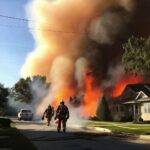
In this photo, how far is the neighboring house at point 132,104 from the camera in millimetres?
60750

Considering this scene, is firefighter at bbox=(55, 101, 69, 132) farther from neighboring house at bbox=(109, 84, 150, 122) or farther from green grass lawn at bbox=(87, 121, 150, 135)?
neighboring house at bbox=(109, 84, 150, 122)

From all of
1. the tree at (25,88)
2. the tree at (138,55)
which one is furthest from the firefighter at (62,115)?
the tree at (25,88)

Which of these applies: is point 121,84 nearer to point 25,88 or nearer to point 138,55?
point 138,55

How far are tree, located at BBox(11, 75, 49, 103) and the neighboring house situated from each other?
50.3m

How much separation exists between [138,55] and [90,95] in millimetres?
31763

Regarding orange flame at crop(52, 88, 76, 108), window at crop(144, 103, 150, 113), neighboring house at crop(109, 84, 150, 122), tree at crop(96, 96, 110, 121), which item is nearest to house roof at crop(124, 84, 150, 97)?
neighboring house at crop(109, 84, 150, 122)

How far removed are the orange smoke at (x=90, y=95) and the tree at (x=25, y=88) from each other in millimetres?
48048

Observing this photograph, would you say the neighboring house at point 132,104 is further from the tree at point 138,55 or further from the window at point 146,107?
the tree at point 138,55

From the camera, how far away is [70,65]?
72.7 m

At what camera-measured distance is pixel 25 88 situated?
12069 cm

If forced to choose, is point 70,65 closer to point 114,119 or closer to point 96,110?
point 96,110

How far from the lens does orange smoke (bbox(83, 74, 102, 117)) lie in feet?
223

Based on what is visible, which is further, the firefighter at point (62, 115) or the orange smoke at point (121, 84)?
the orange smoke at point (121, 84)

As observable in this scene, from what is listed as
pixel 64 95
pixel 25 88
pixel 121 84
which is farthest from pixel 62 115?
pixel 25 88
